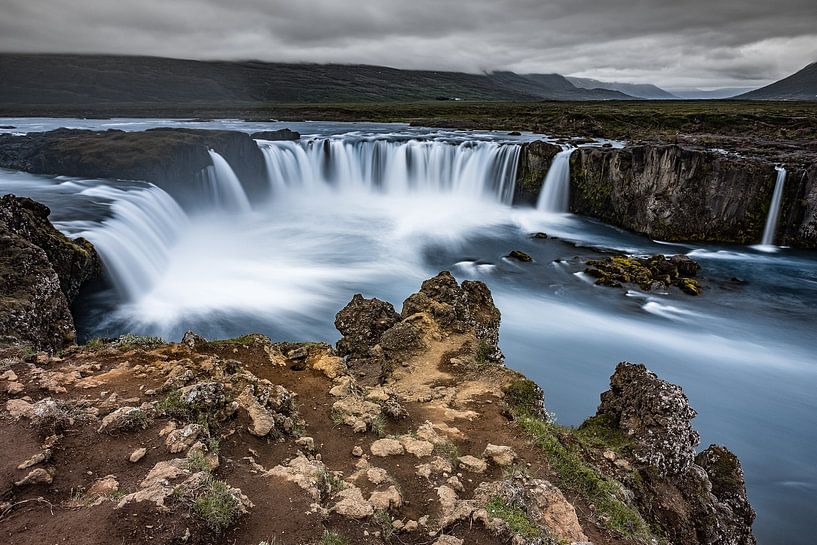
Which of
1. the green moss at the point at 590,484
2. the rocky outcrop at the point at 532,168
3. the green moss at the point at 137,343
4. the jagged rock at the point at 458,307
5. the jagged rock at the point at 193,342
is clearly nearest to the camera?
the green moss at the point at 590,484

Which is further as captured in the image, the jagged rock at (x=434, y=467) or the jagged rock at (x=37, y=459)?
the jagged rock at (x=434, y=467)

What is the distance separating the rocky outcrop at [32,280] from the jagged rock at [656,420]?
10612mm

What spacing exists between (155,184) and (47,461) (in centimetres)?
2583

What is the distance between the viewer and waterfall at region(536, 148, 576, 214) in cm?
A: 3322

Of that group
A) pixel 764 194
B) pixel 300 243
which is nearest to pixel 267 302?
pixel 300 243

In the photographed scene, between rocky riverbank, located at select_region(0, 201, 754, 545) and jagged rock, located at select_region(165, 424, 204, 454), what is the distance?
0.07 ft

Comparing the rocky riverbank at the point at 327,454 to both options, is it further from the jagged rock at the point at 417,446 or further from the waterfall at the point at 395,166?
the waterfall at the point at 395,166

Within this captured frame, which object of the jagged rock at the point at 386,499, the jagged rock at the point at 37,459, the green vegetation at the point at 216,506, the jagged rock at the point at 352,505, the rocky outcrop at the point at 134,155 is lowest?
the jagged rock at the point at 386,499

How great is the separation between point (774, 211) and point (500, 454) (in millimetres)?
28618

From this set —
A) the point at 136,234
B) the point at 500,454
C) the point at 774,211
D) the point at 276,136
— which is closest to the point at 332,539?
the point at 500,454

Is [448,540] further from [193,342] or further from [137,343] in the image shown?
[137,343]

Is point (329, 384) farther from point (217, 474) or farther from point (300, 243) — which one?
point (300, 243)

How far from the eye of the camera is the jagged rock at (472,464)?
618 cm

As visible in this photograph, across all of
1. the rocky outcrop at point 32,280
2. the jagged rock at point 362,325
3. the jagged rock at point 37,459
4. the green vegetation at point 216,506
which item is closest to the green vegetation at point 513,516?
the green vegetation at point 216,506
